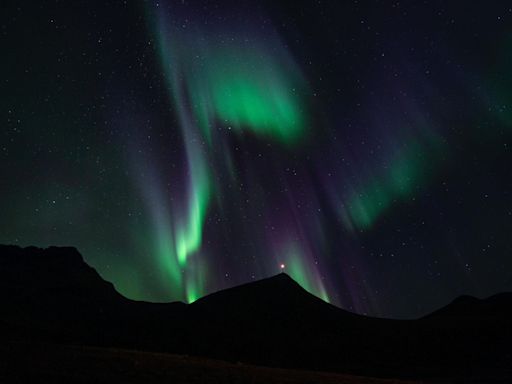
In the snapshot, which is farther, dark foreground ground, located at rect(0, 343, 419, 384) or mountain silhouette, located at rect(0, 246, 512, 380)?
mountain silhouette, located at rect(0, 246, 512, 380)

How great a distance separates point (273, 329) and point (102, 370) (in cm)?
6986

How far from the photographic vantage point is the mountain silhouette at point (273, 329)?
61344mm

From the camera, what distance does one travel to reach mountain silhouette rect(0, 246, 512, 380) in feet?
201

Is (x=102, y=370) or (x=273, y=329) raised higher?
(x=102, y=370)

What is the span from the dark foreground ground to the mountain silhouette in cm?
2397

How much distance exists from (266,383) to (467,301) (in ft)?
362

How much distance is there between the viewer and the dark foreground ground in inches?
577

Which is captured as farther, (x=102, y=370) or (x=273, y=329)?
(x=273, y=329)

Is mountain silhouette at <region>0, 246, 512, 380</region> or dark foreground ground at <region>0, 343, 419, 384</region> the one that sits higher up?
dark foreground ground at <region>0, 343, 419, 384</region>

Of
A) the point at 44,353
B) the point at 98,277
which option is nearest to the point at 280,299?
the point at 98,277

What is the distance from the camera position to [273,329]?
82812mm

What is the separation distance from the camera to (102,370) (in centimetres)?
1648

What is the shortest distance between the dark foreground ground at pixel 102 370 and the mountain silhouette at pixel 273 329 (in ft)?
78.6

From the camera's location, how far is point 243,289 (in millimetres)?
110125
